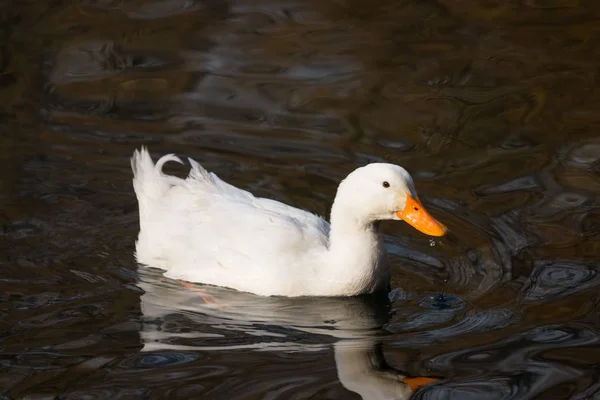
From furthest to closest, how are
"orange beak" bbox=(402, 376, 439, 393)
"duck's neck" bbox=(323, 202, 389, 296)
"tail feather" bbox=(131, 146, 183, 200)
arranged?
1. "tail feather" bbox=(131, 146, 183, 200)
2. "duck's neck" bbox=(323, 202, 389, 296)
3. "orange beak" bbox=(402, 376, 439, 393)

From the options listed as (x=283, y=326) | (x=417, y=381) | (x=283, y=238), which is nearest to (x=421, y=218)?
(x=283, y=238)

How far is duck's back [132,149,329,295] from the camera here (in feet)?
21.8

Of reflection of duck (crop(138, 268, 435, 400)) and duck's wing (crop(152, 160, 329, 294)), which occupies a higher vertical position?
duck's wing (crop(152, 160, 329, 294))

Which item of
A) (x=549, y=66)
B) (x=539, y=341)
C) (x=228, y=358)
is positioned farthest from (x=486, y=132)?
(x=228, y=358)

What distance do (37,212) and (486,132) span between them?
374 centimetres

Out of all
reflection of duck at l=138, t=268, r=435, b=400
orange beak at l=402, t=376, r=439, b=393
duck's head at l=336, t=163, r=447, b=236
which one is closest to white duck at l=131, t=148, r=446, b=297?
duck's head at l=336, t=163, r=447, b=236

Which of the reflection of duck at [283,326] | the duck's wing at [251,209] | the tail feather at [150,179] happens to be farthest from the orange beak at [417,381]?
the tail feather at [150,179]

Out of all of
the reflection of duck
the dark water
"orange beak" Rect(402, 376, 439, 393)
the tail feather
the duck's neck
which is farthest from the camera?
the tail feather

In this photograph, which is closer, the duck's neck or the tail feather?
the duck's neck

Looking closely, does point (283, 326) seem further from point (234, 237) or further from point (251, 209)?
point (251, 209)

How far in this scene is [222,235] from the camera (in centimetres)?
687

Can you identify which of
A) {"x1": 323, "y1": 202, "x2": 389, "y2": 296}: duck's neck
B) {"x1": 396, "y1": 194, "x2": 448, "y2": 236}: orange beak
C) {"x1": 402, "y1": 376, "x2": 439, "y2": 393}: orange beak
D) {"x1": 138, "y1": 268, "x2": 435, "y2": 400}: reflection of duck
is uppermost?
{"x1": 396, "y1": 194, "x2": 448, "y2": 236}: orange beak

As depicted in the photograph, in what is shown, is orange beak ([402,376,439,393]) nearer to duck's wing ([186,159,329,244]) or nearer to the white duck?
the white duck

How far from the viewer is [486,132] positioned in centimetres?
904
